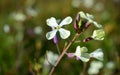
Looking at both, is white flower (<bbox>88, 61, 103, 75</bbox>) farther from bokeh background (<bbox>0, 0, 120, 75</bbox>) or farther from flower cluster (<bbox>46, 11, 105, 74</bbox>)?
flower cluster (<bbox>46, 11, 105, 74</bbox>)

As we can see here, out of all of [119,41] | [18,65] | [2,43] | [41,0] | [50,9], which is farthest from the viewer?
[41,0]

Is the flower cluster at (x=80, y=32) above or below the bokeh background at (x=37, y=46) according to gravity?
above

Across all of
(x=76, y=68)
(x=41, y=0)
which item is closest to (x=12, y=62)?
(x=76, y=68)

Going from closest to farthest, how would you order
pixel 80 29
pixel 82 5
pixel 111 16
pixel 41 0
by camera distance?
pixel 80 29
pixel 111 16
pixel 82 5
pixel 41 0

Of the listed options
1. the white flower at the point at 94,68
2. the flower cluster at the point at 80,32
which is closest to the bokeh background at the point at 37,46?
the white flower at the point at 94,68

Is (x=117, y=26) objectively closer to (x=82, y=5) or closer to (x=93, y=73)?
(x=82, y=5)

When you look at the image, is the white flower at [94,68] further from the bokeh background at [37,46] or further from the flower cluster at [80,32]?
the flower cluster at [80,32]

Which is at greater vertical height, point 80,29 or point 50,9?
point 80,29

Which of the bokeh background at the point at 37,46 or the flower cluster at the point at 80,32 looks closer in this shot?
the flower cluster at the point at 80,32

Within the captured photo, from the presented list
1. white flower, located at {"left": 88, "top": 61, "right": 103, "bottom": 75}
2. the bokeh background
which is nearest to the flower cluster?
the bokeh background

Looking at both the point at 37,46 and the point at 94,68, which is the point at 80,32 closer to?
the point at 94,68

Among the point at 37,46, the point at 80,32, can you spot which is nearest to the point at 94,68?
the point at 37,46
